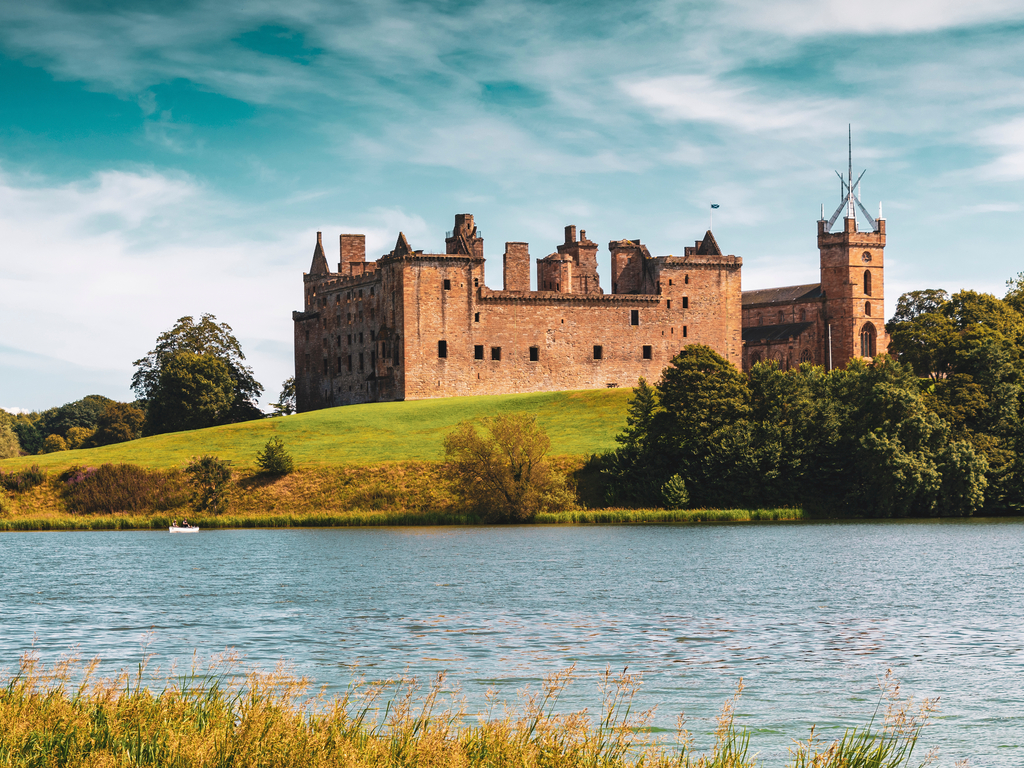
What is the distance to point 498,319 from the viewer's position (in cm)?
9238

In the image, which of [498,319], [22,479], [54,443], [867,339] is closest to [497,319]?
[498,319]

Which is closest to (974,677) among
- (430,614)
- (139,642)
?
(430,614)

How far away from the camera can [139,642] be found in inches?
813

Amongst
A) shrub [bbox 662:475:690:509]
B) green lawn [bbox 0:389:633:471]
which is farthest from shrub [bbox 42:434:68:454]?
shrub [bbox 662:475:690:509]

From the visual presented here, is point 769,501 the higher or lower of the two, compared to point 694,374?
lower


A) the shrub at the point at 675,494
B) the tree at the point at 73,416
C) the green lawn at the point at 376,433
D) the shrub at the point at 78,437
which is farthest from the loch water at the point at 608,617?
the tree at the point at 73,416

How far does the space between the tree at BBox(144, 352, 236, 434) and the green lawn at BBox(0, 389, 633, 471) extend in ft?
25.0

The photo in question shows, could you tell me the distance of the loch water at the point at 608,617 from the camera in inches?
624

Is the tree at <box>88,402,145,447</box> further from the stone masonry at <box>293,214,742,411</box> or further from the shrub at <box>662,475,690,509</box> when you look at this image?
the shrub at <box>662,475,690,509</box>

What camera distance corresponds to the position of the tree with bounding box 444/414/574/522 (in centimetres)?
5266

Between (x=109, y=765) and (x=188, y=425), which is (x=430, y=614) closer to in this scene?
(x=109, y=765)

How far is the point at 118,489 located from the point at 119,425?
39.1 meters

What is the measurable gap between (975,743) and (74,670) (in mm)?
11443

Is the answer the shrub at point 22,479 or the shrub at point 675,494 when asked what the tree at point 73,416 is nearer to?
the shrub at point 22,479
